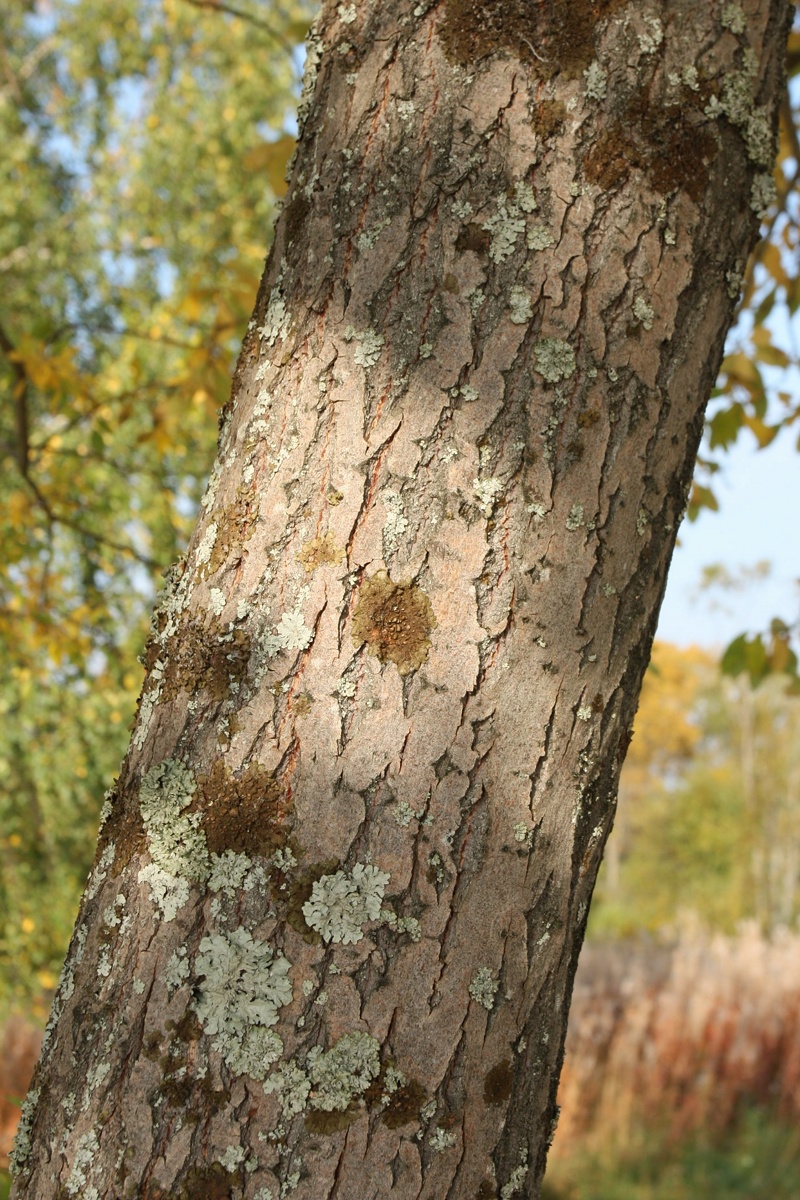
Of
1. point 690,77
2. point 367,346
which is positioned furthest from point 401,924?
point 690,77

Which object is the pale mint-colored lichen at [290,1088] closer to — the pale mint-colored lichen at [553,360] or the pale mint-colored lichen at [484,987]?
the pale mint-colored lichen at [484,987]

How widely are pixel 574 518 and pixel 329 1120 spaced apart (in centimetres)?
61

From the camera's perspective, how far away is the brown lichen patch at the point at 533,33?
3.29 feet

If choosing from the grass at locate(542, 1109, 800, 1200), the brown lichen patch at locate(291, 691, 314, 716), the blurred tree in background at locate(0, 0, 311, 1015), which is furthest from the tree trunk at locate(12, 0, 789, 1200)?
the grass at locate(542, 1109, 800, 1200)

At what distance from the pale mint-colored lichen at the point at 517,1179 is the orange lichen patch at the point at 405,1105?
0.13 metres

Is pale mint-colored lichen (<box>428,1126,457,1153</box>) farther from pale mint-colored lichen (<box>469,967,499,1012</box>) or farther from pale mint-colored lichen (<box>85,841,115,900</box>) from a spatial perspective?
pale mint-colored lichen (<box>85,841,115,900</box>)

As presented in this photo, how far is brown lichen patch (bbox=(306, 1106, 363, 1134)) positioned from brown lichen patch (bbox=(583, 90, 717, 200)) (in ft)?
3.05

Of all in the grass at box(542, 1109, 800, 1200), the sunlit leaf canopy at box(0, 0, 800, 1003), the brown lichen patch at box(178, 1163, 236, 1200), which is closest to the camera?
the brown lichen patch at box(178, 1163, 236, 1200)

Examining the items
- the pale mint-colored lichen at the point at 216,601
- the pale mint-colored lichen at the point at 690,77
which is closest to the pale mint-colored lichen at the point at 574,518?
the pale mint-colored lichen at the point at 216,601

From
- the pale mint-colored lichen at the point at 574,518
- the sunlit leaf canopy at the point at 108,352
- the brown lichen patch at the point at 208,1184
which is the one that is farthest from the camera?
the sunlit leaf canopy at the point at 108,352

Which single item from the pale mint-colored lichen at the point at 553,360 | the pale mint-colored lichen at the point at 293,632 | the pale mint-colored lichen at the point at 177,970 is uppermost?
the pale mint-colored lichen at the point at 553,360

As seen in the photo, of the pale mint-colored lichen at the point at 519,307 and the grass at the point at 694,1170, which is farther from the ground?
the pale mint-colored lichen at the point at 519,307

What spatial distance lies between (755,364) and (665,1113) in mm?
4974

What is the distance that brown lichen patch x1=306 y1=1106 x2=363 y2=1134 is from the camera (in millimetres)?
870
